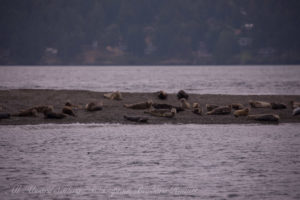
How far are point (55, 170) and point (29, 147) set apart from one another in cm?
397

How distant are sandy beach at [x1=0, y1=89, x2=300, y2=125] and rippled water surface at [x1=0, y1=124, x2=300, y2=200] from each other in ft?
8.43

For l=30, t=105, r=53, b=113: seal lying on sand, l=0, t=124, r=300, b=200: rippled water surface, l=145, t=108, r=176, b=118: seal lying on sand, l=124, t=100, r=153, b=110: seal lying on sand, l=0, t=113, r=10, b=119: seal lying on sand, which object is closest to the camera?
l=0, t=124, r=300, b=200: rippled water surface

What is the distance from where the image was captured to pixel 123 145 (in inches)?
730

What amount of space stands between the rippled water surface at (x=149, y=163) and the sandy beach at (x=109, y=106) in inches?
101

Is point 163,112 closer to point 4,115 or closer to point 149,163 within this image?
point 4,115

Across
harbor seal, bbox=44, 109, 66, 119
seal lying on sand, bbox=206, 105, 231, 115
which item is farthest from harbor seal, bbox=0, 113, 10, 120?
seal lying on sand, bbox=206, 105, 231, 115

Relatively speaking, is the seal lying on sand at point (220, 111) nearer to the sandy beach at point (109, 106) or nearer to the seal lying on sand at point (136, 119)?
the sandy beach at point (109, 106)

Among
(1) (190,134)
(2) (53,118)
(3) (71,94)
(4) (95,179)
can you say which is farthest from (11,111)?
(4) (95,179)

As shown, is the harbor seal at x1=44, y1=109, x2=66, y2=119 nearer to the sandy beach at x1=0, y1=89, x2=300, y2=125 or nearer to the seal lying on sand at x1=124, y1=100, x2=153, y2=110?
the sandy beach at x1=0, y1=89, x2=300, y2=125

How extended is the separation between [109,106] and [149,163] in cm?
1452

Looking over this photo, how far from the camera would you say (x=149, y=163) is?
15.2 metres

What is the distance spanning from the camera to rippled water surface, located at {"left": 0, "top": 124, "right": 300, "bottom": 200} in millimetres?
12266

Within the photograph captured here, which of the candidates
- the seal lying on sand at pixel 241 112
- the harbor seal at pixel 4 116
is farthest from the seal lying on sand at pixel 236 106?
the harbor seal at pixel 4 116

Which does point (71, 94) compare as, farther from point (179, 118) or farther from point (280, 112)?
point (280, 112)
